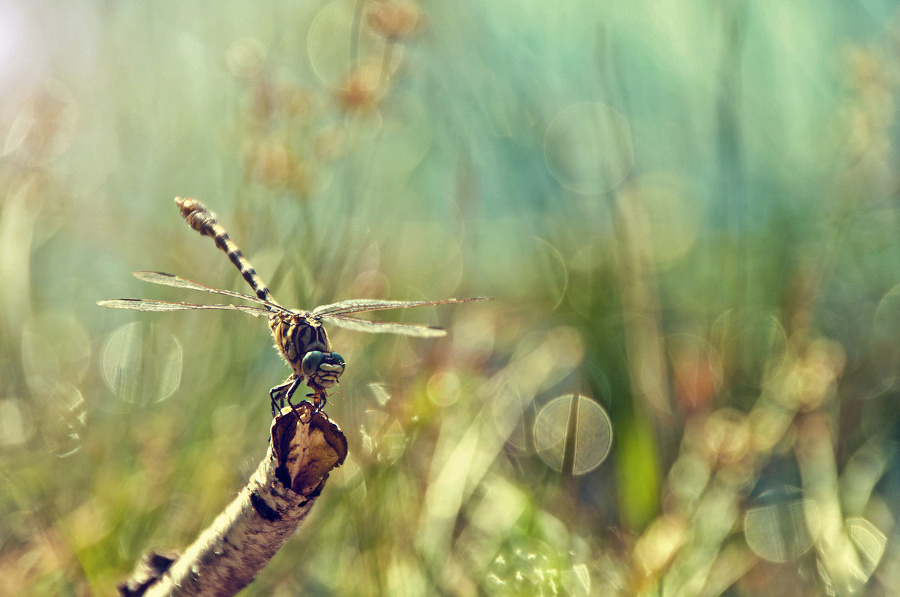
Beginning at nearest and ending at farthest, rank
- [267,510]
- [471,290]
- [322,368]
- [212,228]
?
[267,510], [322,368], [212,228], [471,290]

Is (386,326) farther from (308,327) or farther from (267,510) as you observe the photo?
(267,510)

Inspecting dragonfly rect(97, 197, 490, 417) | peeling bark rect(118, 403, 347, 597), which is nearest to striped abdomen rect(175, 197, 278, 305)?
dragonfly rect(97, 197, 490, 417)

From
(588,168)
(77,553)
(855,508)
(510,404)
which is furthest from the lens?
(588,168)

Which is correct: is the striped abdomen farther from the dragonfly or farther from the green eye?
the green eye

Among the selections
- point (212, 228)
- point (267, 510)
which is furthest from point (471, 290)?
point (267, 510)

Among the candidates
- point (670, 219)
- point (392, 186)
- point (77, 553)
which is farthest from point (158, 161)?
point (670, 219)

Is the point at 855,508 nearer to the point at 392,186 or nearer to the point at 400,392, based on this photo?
the point at 400,392
